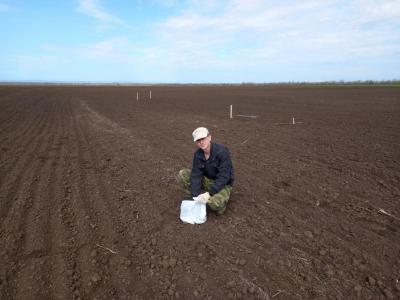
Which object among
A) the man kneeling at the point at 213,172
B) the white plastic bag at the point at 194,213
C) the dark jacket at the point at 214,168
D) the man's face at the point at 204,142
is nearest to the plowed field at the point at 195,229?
the white plastic bag at the point at 194,213

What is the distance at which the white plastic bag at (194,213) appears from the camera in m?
4.06

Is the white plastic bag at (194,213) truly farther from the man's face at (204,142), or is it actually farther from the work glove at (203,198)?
the man's face at (204,142)

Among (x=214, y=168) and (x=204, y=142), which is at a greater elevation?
(x=204, y=142)

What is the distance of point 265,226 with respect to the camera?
4.07 meters

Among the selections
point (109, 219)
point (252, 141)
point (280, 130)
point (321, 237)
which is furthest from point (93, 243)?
point (280, 130)

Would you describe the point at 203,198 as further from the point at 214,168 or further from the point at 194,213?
the point at 214,168

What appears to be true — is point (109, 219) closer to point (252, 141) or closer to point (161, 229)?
point (161, 229)

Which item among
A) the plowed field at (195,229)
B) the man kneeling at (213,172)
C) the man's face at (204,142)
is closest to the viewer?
the plowed field at (195,229)

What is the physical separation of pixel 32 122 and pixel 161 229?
1187cm

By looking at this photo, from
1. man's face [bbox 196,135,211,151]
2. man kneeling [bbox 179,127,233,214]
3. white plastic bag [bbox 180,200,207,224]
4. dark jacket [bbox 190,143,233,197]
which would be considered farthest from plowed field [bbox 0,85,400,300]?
→ man's face [bbox 196,135,211,151]

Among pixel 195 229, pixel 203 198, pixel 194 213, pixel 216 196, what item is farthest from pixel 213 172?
pixel 195 229

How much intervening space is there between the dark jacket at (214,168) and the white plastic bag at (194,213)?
0.19 meters

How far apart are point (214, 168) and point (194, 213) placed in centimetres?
68

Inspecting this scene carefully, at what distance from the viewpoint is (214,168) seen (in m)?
4.23
